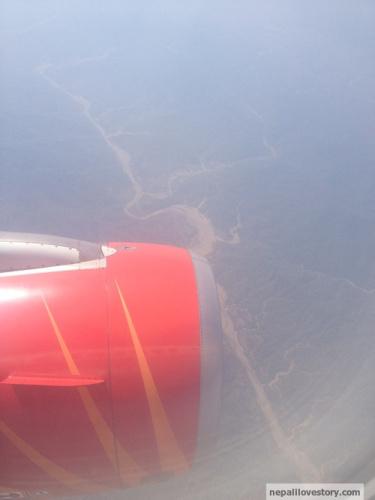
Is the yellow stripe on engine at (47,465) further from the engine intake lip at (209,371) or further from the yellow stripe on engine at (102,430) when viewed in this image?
the engine intake lip at (209,371)

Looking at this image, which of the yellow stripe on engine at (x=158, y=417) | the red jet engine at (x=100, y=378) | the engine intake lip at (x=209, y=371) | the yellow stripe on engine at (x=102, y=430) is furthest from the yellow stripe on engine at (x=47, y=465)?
the engine intake lip at (x=209, y=371)

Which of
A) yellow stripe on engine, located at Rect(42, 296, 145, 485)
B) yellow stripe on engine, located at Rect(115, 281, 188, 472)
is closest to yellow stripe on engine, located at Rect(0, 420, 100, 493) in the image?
yellow stripe on engine, located at Rect(42, 296, 145, 485)

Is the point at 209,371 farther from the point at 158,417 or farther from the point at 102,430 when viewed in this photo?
A: the point at 102,430

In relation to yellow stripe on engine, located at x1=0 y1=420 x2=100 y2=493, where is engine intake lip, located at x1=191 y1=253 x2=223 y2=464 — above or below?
above

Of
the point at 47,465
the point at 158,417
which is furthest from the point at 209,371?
the point at 47,465

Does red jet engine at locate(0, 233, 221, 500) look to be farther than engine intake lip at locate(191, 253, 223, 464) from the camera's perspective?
No

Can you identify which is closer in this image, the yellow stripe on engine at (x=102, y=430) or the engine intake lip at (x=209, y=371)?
the yellow stripe on engine at (x=102, y=430)

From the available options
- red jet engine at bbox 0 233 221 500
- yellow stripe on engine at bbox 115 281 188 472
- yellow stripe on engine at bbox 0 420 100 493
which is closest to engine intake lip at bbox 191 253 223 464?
red jet engine at bbox 0 233 221 500

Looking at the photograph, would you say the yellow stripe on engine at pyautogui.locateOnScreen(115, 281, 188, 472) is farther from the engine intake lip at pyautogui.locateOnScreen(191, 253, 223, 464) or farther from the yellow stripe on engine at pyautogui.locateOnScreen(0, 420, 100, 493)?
the yellow stripe on engine at pyautogui.locateOnScreen(0, 420, 100, 493)

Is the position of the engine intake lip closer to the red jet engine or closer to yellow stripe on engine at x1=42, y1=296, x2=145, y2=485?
the red jet engine
